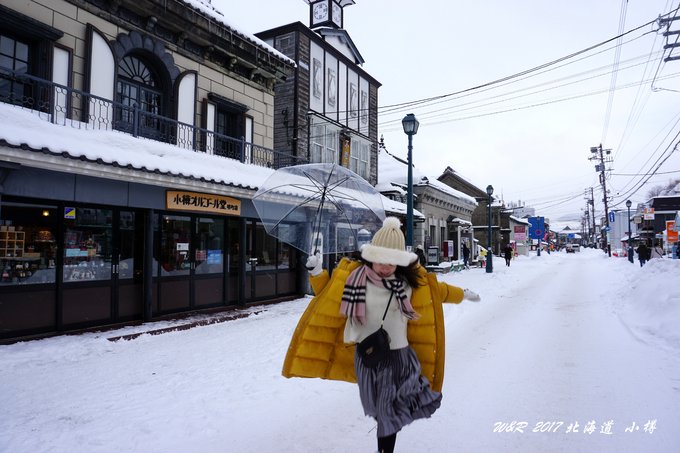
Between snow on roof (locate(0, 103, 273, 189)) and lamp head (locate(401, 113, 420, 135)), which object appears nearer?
snow on roof (locate(0, 103, 273, 189))

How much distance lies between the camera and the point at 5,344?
20.8ft

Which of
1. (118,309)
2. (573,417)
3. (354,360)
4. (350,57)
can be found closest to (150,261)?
(118,309)

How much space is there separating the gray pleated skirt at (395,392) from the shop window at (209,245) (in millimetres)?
7862

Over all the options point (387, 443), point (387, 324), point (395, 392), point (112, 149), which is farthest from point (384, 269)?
point (112, 149)

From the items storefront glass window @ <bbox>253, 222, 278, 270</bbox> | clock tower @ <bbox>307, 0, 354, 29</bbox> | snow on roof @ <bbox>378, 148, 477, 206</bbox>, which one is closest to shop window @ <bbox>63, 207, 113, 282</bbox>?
storefront glass window @ <bbox>253, 222, 278, 270</bbox>

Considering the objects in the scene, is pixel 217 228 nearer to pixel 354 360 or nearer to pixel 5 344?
pixel 5 344

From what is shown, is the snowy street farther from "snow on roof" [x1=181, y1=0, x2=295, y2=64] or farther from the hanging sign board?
the hanging sign board

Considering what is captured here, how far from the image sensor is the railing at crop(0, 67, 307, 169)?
7.44 metres

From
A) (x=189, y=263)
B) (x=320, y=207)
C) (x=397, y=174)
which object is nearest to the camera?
(x=320, y=207)

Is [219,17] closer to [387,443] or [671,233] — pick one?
[387,443]

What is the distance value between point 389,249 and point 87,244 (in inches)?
285

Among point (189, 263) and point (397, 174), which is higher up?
point (397, 174)

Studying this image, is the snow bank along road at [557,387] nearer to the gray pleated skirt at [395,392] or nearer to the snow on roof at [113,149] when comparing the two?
the gray pleated skirt at [395,392]

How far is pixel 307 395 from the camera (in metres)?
4.67
